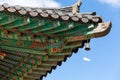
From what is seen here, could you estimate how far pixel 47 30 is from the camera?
781 centimetres

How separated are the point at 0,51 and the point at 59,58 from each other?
49.8 inches

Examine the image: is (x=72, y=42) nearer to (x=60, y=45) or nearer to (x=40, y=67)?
(x=60, y=45)

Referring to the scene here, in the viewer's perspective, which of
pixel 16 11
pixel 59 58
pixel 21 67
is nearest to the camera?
pixel 16 11

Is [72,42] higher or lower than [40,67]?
higher

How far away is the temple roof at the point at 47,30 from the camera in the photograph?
7.62 metres

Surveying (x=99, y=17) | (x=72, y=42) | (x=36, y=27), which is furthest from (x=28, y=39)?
(x=99, y=17)

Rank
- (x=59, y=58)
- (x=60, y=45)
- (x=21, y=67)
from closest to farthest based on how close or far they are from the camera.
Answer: (x=60, y=45) → (x=59, y=58) → (x=21, y=67)

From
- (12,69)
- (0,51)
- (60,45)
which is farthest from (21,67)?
(60,45)

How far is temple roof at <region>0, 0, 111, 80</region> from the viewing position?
7617 mm

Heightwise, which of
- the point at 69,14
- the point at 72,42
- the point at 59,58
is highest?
the point at 69,14

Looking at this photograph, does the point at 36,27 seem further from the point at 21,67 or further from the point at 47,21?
the point at 21,67

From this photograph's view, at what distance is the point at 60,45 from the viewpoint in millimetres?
8031

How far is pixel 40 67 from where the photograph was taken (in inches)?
357

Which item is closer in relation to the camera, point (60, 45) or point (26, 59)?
→ point (60, 45)
